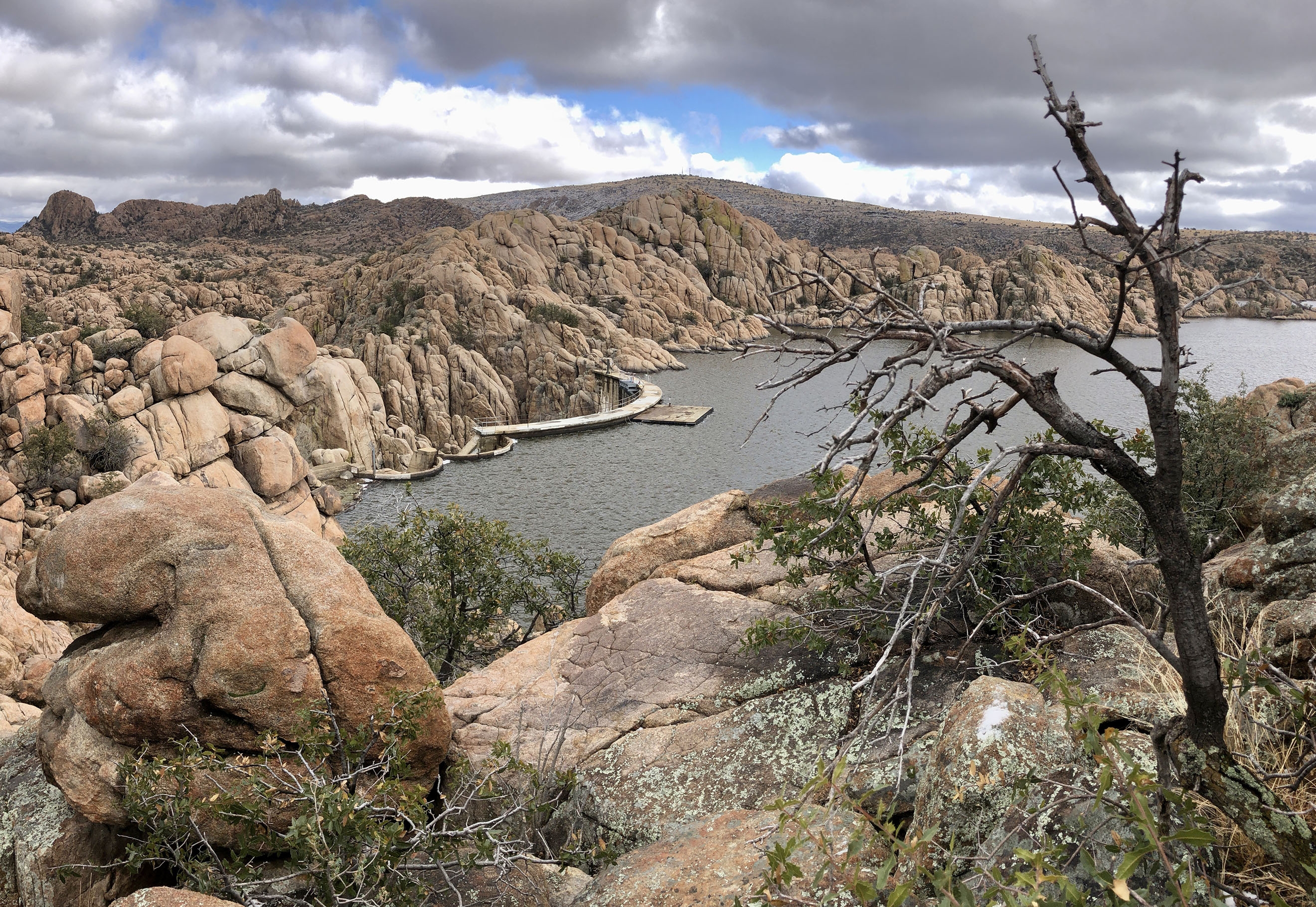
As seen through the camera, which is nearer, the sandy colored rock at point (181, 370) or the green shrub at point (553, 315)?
the sandy colored rock at point (181, 370)

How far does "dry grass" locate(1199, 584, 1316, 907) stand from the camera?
3.27 m

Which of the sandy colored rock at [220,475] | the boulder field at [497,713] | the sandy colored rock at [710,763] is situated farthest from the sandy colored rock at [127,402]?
the sandy colored rock at [710,763]

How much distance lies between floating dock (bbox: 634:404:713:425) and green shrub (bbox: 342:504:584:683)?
32.5 meters

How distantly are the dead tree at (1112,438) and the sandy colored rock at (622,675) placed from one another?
12.7ft

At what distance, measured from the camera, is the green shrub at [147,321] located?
3838cm

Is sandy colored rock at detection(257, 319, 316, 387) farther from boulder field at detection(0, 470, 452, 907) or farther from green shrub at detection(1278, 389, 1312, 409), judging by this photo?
green shrub at detection(1278, 389, 1312, 409)

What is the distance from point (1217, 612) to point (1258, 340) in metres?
84.7

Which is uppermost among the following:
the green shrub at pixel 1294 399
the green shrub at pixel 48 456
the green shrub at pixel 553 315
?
the green shrub at pixel 553 315

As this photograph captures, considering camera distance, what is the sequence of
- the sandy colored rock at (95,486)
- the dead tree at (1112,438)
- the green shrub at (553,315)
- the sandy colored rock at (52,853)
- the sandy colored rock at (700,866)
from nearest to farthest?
1. the dead tree at (1112,438)
2. the sandy colored rock at (700,866)
3. the sandy colored rock at (52,853)
4. the sandy colored rock at (95,486)
5. the green shrub at (553,315)

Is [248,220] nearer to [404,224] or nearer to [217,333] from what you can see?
[404,224]

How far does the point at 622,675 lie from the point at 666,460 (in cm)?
3130

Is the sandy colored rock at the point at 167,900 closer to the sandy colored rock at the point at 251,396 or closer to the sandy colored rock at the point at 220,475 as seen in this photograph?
the sandy colored rock at the point at 220,475

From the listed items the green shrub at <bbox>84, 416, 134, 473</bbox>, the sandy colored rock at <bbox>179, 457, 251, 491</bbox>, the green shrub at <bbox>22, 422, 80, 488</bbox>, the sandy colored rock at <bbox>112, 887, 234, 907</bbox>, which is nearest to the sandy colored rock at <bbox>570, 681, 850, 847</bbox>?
the sandy colored rock at <bbox>112, 887, 234, 907</bbox>

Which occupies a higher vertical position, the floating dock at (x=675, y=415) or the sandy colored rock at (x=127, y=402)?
the sandy colored rock at (x=127, y=402)
